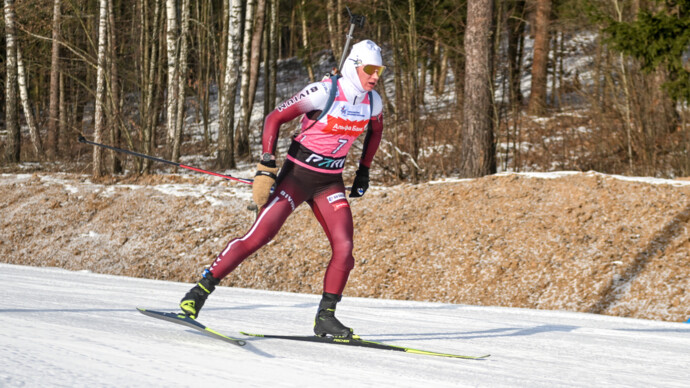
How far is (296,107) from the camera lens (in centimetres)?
543

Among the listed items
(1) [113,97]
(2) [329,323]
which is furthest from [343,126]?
(1) [113,97]

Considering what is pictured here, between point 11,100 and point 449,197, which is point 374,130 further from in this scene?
point 11,100

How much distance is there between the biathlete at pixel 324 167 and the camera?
5.31 metres

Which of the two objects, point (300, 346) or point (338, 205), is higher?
point (338, 205)

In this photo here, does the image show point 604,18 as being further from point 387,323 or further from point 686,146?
point 387,323

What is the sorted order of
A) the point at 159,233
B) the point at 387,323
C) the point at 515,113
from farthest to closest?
the point at 515,113 → the point at 159,233 → the point at 387,323

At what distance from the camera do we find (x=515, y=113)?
1571 cm

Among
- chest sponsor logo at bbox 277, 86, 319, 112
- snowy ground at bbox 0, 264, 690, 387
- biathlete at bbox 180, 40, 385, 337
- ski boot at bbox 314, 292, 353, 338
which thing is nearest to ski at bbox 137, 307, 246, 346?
snowy ground at bbox 0, 264, 690, 387

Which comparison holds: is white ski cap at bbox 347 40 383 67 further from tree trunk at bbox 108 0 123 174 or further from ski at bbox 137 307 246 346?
tree trunk at bbox 108 0 123 174

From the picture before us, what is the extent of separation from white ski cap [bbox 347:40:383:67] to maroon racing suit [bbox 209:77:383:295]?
0.17 metres

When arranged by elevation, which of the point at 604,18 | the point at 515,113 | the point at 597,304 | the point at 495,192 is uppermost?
the point at 604,18

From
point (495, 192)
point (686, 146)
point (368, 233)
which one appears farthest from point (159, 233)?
point (686, 146)

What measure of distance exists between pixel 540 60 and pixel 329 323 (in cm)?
2068

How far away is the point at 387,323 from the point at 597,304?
3.80 meters
